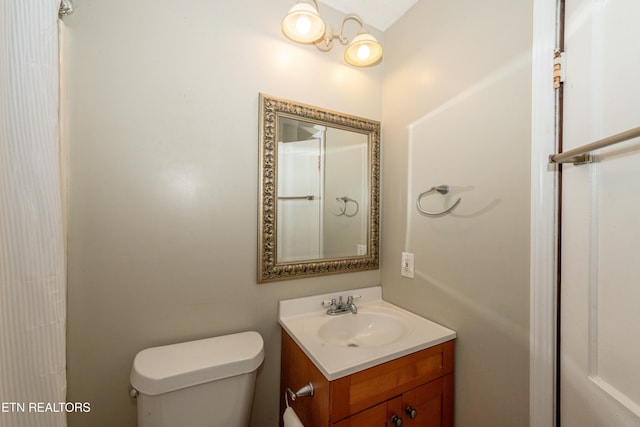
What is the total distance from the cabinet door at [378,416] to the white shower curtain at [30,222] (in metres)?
0.83

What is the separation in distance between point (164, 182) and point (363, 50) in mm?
1141

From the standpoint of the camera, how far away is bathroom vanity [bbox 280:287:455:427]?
83cm

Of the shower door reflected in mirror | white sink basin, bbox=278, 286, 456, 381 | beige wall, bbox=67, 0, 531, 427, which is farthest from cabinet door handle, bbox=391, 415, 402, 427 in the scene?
the shower door reflected in mirror

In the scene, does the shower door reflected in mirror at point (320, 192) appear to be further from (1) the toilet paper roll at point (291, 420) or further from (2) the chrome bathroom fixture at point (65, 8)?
(2) the chrome bathroom fixture at point (65, 8)

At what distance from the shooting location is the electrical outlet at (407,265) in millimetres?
1292

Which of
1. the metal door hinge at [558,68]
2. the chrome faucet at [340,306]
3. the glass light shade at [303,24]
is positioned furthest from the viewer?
the chrome faucet at [340,306]

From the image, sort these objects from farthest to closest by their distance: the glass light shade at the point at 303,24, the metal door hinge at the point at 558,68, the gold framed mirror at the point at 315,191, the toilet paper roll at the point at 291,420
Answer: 1. the gold framed mirror at the point at 315,191
2. the glass light shade at the point at 303,24
3. the toilet paper roll at the point at 291,420
4. the metal door hinge at the point at 558,68

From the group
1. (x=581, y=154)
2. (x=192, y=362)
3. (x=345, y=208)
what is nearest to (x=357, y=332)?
(x=345, y=208)

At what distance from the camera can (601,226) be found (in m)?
0.67

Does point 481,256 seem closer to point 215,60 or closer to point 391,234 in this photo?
point 391,234

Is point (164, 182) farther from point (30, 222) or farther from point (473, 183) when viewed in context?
point (473, 183)

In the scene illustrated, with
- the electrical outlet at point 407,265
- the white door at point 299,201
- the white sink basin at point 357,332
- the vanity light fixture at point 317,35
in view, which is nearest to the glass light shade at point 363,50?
the vanity light fixture at point 317,35

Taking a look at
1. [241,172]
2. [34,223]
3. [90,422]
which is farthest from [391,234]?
[90,422]

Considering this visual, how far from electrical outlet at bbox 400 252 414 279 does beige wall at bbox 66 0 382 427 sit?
1.89 ft
